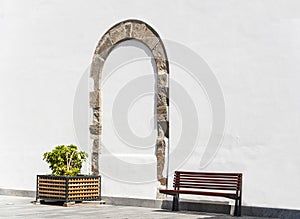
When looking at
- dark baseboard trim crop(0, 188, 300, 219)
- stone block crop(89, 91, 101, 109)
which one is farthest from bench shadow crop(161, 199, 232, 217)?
stone block crop(89, 91, 101, 109)

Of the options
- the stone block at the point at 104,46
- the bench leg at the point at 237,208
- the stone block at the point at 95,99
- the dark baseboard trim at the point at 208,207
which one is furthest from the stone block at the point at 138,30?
the bench leg at the point at 237,208

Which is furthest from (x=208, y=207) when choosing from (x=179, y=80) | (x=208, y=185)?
(x=179, y=80)

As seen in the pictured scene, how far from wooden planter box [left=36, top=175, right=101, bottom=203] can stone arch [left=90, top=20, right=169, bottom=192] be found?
0.51m

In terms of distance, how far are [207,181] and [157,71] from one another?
2035mm

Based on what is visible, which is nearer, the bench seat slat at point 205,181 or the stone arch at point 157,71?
the bench seat slat at point 205,181

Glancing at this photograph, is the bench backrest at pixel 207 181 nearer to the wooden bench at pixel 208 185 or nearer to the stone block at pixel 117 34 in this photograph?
the wooden bench at pixel 208 185

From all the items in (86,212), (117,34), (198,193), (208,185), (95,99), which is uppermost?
(117,34)

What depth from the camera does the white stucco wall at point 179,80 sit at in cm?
1012

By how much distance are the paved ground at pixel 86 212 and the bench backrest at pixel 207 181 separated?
413 mm

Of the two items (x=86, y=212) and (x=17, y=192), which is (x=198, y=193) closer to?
(x=86, y=212)

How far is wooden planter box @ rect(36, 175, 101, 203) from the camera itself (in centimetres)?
1162

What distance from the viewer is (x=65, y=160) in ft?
39.3

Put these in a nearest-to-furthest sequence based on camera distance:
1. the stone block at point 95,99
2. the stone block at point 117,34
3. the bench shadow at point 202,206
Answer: the bench shadow at point 202,206
the stone block at point 117,34
the stone block at point 95,99

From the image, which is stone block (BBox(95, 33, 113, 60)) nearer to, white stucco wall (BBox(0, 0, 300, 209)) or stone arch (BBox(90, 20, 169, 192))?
stone arch (BBox(90, 20, 169, 192))
